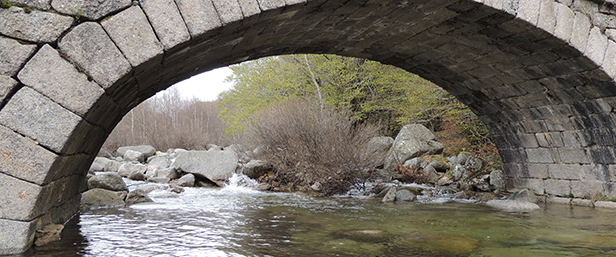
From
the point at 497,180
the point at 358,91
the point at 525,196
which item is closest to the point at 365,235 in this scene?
the point at 525,196

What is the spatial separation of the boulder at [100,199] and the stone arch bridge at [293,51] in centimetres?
159

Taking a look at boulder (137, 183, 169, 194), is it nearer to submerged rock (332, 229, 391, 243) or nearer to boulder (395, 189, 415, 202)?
boulder (395, 189, 415, 202)

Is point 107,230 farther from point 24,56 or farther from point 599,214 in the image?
point 599,214

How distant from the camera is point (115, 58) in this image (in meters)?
3.13

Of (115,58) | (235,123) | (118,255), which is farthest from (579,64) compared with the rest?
(235,123)

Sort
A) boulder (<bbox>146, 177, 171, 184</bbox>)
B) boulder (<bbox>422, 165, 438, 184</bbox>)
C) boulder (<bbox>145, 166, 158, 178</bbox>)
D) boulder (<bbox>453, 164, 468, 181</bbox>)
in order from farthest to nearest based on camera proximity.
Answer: boulder (<bbox>145, 166, 158, 178</bbox>), boulder (<bbox>146, 177, 171, 184</bbox>), boulder (<bbox>422, 165, 438, 184</bbox>), boulder (<bbox>453, 164, 468, 181</bbox>)

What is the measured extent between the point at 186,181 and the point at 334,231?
6722 mm

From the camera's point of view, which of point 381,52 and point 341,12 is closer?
point 341,12

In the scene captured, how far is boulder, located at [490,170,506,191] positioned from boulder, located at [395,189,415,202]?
2144 millimetres

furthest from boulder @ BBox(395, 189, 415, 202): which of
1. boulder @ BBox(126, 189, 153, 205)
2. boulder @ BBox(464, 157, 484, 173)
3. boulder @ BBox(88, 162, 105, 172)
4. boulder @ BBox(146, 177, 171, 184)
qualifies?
boulder @ BBox(88, 162, 105, 172)

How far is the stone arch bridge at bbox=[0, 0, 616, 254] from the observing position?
301 cm

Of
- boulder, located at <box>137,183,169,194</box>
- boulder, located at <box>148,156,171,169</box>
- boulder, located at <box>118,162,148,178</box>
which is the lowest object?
boulder, located at <box>137,183,169,194</box>

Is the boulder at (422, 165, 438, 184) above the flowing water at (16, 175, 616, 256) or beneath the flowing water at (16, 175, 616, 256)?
above

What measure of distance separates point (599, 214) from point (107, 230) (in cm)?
682
